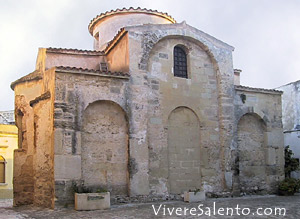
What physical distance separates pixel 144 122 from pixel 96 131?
5.29 feet

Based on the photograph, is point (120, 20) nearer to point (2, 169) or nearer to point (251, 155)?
point (251, 155)

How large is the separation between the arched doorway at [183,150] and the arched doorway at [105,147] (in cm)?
174

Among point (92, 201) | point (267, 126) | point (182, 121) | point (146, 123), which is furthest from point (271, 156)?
point (92, 201)

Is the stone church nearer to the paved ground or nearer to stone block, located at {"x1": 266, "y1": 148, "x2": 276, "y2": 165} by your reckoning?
stone block, located at {"x1": 266, "y1": 148, "x2": 276, "y2": 165}

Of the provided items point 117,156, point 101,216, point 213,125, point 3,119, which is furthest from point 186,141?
point 3,119

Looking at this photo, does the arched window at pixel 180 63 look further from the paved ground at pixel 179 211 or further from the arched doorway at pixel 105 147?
the paved ground at pixel 179 211

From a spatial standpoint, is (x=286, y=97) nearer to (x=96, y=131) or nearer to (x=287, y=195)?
(x=287, y=195)

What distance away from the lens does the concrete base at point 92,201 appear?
9770 millimetres

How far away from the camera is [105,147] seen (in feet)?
36.7

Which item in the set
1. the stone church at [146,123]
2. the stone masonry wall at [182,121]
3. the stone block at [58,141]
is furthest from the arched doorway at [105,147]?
the stone masonry wall at [182,121]

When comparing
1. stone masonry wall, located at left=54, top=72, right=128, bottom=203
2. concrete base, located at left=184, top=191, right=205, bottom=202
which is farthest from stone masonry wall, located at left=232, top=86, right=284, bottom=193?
stone masonry wall, located at left=54, top=72, right=128, bottom=203

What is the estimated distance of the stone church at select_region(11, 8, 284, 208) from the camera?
10.7 m

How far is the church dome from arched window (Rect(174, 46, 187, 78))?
2962 millimetres

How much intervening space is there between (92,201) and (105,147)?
1.88 metres
